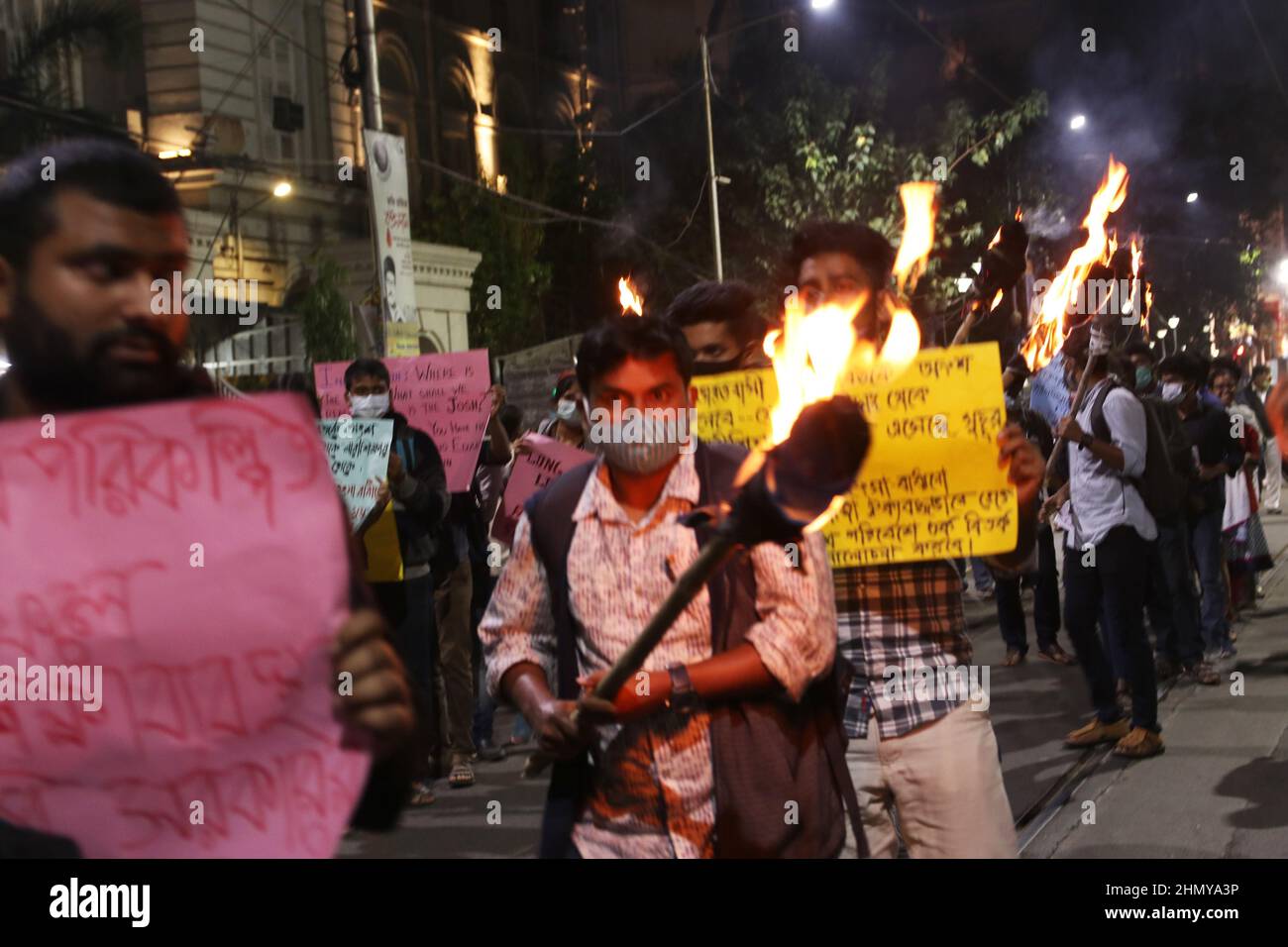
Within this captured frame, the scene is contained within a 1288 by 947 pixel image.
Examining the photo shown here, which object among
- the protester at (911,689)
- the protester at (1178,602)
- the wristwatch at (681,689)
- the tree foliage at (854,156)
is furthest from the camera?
the tree foliage at (854,156)

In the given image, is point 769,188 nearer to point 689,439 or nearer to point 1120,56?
point 1120,56

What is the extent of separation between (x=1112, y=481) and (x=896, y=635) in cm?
430

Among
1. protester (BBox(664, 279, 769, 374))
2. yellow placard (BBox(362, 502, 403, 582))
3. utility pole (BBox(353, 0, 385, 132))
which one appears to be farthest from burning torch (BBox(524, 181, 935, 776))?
utility pole (BBox(353, 0, 385, 132))

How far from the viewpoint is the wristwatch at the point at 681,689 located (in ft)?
8.81

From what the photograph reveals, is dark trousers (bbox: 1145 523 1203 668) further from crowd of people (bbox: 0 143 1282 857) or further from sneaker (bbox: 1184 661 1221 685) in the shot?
crowd of people (bbox: 0 143 1282 857)

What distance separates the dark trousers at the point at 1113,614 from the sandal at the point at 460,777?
306 cm

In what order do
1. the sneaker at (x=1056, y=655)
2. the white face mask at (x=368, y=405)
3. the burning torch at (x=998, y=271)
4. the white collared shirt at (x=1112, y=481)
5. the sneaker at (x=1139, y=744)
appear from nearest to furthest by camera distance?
the burning torch at (x=998, y=271) < the white face mask at (x=368, y=405) < the sneaker at (x=1139, y=744) < the white collared shirt at (x=1112, y=481) < the sneaker at (x=1056, y=655)

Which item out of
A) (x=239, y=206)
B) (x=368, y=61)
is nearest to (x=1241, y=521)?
(x=368, y=61)

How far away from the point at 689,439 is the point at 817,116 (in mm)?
23873

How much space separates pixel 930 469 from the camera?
11.2ft

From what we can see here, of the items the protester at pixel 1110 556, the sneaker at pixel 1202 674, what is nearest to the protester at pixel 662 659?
the protester at pixel 1110 556

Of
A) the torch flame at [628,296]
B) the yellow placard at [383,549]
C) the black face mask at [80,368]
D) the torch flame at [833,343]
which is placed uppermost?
the torch flame at [628,296]

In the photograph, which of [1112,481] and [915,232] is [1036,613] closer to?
[1112,481]

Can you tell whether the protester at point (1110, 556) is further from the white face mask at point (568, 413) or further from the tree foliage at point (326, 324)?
the tree foliage at point (326, 324)
